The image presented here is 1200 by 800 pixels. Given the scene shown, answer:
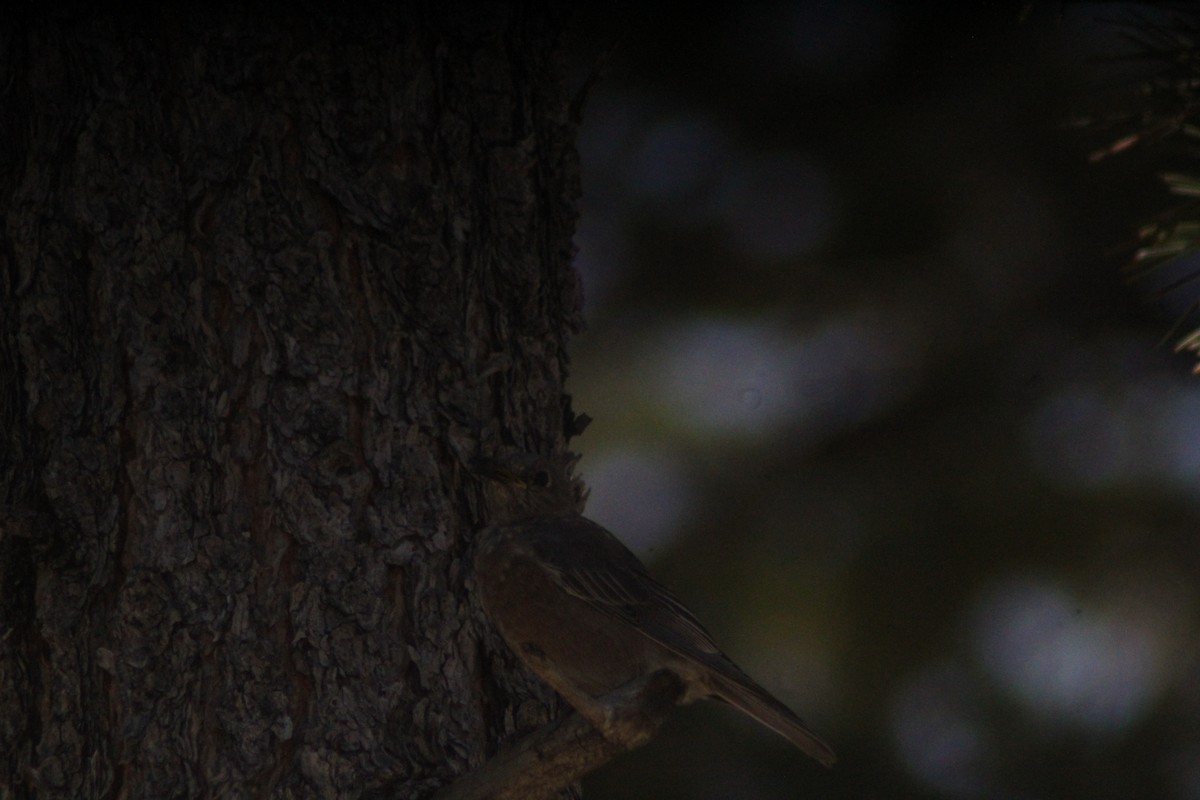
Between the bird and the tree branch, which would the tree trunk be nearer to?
the bird

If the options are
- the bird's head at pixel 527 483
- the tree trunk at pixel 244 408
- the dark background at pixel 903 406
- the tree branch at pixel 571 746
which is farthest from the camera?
the dark background at pixel 903 406

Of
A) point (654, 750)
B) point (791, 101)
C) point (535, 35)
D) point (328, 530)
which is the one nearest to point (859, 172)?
point (791, 101)

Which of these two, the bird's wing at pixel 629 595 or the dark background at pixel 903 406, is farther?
the dark background at pixel 903 406

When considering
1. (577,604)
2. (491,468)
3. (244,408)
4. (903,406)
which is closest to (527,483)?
(491,468)

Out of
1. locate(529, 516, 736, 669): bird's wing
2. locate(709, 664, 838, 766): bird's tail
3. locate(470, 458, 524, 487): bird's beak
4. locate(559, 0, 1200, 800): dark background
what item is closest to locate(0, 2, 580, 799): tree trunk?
locate(470, 458, 524, 487): bird's beak

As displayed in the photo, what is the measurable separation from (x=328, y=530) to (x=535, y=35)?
1158 mm

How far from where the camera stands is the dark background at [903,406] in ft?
11.8

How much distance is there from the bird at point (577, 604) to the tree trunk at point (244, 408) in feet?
0.27

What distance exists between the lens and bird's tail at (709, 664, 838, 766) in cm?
244

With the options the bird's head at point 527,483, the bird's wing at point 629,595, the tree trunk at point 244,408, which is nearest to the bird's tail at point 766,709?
the bird's wing at point 629,595

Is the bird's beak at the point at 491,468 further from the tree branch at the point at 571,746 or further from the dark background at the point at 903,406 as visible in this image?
the dark background at the point at 903,406

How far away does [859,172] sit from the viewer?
3.82 metres

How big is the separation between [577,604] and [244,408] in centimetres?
82

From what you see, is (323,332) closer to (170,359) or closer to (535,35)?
(170,359)
